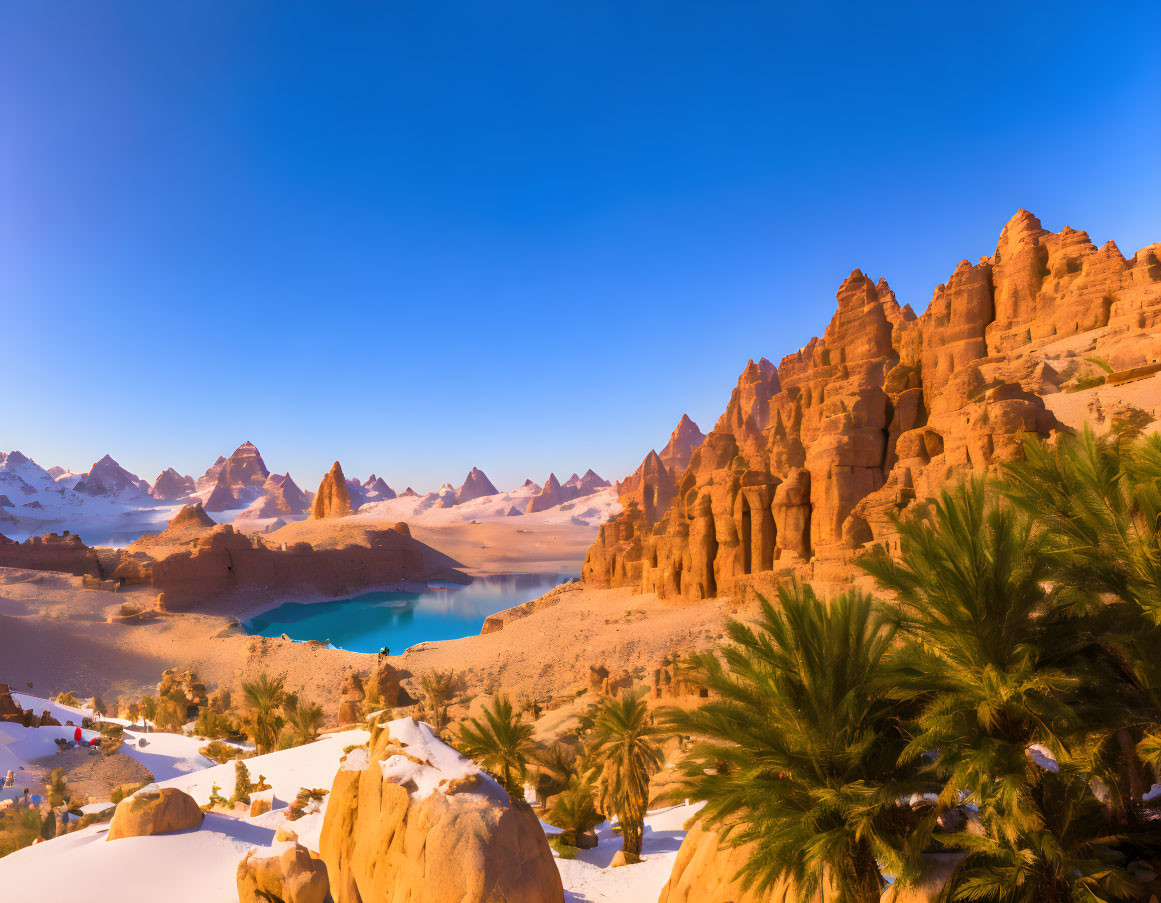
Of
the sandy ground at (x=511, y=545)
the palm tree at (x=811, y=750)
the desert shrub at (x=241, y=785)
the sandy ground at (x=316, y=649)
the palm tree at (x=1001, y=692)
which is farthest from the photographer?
the sandy ground at (x=511, y=545)

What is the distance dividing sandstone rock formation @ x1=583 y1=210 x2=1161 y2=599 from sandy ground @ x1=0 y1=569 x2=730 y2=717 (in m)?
4.53

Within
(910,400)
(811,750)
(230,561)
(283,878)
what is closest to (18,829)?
(283,878)

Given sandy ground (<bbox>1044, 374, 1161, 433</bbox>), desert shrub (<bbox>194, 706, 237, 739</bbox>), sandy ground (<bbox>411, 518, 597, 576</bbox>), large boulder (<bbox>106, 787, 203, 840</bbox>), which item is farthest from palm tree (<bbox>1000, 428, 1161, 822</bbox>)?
sandy ground (<bbox>411, 518, 597, 576</bbox>)

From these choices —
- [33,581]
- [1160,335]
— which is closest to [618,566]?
[1160,335]

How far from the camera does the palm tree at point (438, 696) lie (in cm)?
2473

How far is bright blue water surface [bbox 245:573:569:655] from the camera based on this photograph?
194 ft

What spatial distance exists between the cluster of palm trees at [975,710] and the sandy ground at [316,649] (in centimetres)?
2469

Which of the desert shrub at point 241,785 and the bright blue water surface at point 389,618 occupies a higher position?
the desert shrub at point 241,785

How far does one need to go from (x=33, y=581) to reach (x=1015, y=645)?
7531 centimetres

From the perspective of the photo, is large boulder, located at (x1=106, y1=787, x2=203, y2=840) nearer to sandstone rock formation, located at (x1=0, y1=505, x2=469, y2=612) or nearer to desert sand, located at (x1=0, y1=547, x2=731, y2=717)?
desert sand, located at (x1=0, y1=547, x2=731, y2=717)

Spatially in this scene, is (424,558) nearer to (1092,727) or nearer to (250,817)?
(250,817)

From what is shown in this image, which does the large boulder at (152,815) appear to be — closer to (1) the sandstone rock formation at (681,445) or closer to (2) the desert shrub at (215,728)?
(2) the desert shrub at (215,728)

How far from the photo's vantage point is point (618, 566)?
53969 millimetres

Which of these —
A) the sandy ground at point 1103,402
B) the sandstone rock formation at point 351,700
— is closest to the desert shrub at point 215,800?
the sandstone rock formation at point 351,700
